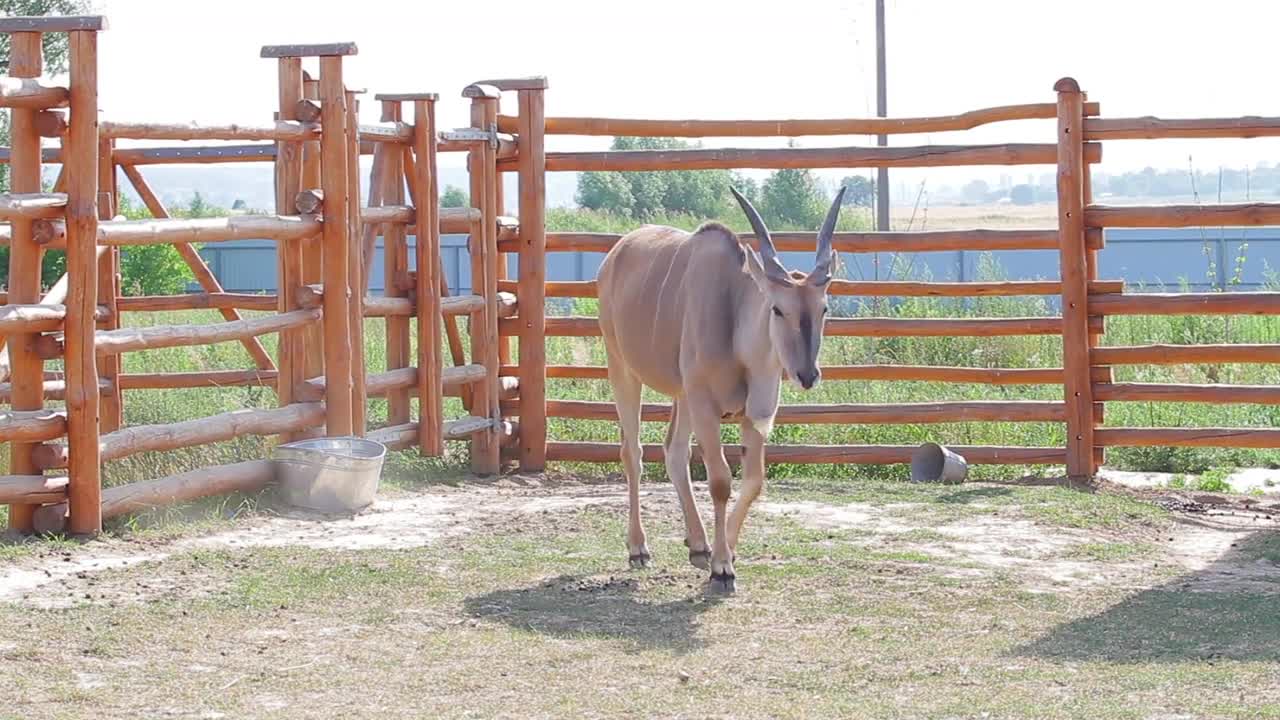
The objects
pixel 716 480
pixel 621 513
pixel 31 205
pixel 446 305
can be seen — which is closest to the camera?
pixel 716 480

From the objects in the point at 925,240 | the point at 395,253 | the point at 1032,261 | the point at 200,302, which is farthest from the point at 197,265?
the point at 1032,261

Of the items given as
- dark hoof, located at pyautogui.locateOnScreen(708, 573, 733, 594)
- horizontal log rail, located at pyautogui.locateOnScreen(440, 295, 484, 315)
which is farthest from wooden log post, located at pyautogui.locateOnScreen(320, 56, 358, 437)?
dark hoof, located at pyautogui.locateOnScreen(708, 573, 733, 594)

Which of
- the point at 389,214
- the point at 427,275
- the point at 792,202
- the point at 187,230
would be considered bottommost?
the point at 427,275

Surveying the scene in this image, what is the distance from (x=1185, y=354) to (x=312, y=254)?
5.40m

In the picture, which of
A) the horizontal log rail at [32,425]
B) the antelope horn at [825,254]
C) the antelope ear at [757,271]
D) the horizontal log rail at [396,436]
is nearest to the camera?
the antelope horn at [825,254]

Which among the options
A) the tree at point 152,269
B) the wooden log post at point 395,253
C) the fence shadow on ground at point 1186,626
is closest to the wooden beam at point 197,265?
the wooden log post at point 395,253

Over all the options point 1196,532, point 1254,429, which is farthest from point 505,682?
point 1254,429

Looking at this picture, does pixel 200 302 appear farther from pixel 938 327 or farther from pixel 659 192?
pixel 659 192

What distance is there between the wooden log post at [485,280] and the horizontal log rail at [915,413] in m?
0.85

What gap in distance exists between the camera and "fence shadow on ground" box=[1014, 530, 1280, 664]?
658cm

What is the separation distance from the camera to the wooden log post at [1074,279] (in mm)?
11203

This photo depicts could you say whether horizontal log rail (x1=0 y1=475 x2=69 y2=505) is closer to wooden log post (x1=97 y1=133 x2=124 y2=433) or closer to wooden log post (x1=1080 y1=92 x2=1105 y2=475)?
wooden log post (x1=97 y1=133 x2=124 y2=433)

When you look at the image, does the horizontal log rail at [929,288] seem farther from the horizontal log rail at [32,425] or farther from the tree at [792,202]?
the tree at [792,202]

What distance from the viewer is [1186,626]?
7086 millimetres
